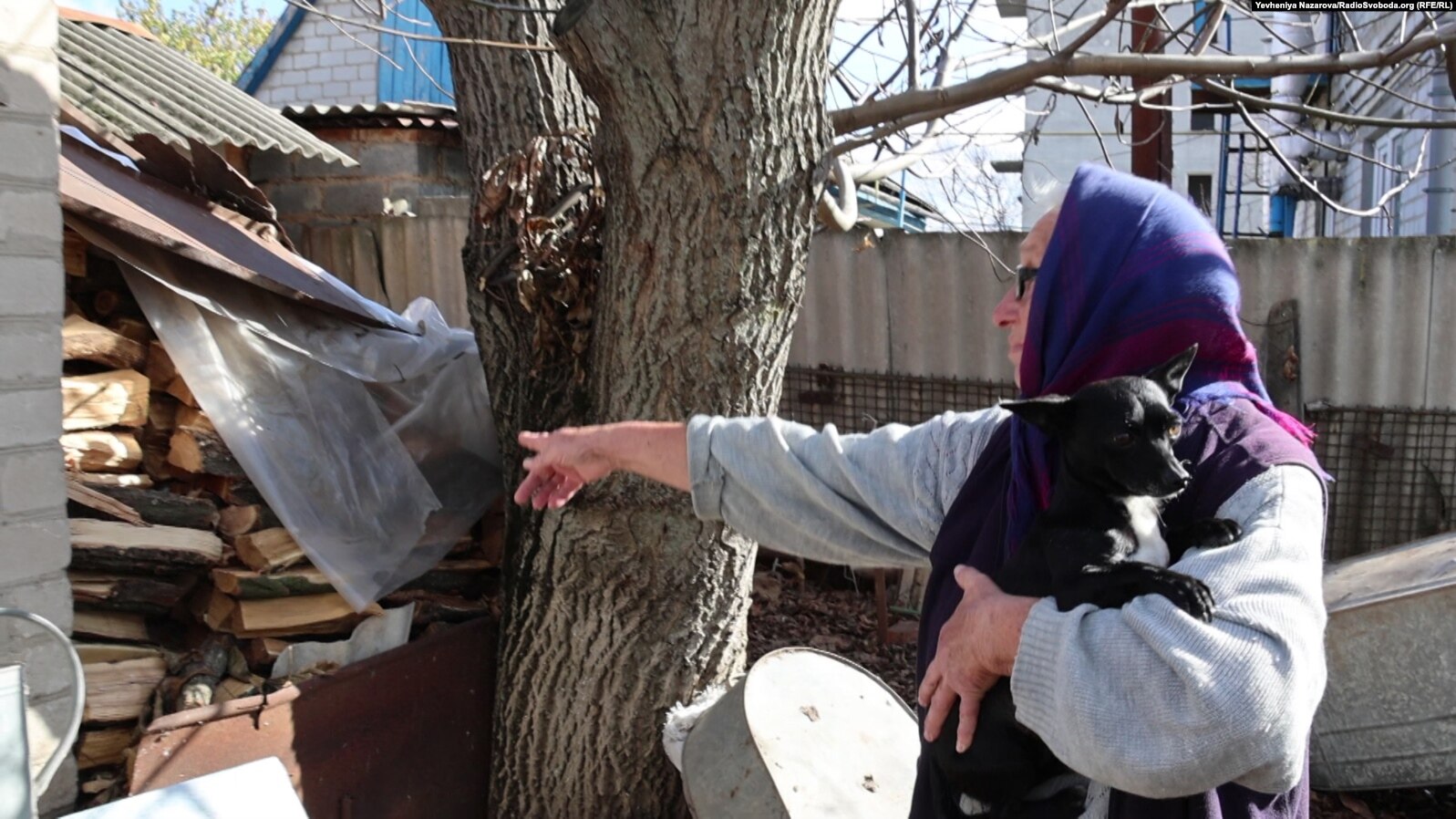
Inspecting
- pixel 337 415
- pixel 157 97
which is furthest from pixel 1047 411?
pixel 157 97

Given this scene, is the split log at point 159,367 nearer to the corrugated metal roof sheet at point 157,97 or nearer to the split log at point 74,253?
the split log at point 74,253

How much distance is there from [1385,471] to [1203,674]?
4.33 m

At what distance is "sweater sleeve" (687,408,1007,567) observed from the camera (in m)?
2.27

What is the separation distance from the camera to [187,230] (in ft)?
13.2

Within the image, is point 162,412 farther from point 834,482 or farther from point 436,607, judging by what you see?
point 834,482

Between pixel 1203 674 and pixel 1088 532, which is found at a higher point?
pixel 1088 532

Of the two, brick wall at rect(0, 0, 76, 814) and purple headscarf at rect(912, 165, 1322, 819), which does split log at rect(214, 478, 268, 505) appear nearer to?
brick wall at rect(0, 0, 76, 814)

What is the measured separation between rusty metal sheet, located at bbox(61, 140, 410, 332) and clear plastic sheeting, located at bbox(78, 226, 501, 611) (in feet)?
0.29

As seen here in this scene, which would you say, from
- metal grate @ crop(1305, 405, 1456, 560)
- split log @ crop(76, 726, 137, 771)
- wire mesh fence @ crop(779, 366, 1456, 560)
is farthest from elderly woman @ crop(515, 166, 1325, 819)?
metal grate @ crop(1305, 405, 1456, 560)

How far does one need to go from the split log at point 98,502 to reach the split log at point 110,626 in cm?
31

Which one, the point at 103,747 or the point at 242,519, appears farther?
the point at 242,519

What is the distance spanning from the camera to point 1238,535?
1521mm

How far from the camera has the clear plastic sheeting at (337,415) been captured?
375 cm

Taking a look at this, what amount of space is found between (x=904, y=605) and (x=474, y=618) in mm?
2363
